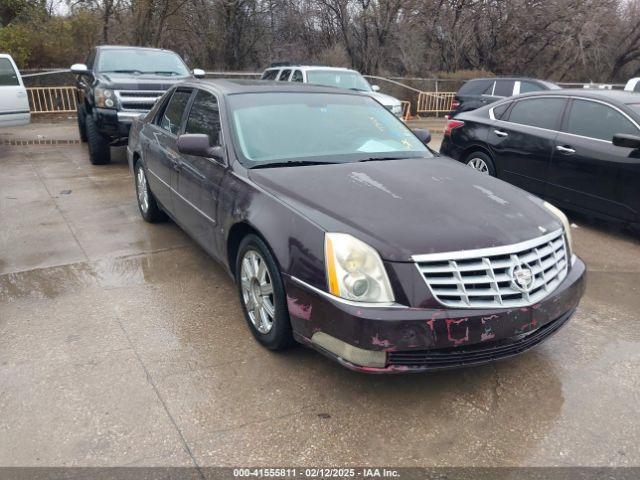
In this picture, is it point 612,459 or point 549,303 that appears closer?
point 612,459

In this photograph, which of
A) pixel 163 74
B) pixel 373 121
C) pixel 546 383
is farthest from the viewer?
pixel 163 74

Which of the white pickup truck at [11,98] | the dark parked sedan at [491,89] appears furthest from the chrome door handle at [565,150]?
the white pickup truck at [11,98]

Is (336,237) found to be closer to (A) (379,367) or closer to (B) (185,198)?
(A) (379,367)

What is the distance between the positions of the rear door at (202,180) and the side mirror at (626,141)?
394 centimetres

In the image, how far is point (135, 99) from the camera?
8.28 meters

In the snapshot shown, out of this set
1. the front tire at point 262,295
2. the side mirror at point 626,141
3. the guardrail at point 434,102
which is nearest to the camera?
the front tire at point 262,295

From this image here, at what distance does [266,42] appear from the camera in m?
21.7

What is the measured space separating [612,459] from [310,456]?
1.41 meters

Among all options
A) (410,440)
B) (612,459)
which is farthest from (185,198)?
(612,459)

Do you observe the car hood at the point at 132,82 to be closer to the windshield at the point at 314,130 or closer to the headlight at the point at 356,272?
the windshield at the point at 314,130

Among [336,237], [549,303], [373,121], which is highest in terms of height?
[373,121]

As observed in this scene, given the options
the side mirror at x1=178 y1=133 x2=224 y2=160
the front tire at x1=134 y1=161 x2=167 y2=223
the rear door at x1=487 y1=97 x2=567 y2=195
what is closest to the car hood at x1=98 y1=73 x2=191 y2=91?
the front tire at x1=134 y1=161 x2=167 y2=223

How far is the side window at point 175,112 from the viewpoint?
4.62 m

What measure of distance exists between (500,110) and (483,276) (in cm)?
484
